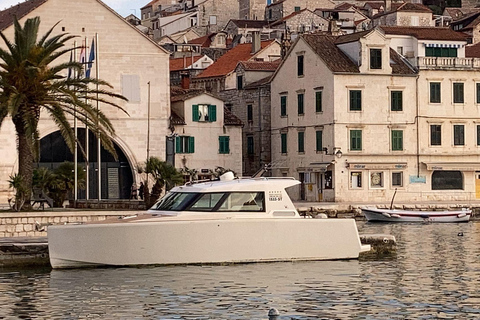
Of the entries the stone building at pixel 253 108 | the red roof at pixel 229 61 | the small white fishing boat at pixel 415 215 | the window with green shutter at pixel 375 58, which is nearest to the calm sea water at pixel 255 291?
the small white fishing boat at pixel 415 215

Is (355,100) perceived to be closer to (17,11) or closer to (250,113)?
(250,113)

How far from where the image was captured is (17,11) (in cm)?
6656

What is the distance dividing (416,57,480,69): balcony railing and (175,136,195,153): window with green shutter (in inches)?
523

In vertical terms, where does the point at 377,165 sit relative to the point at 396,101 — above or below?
below

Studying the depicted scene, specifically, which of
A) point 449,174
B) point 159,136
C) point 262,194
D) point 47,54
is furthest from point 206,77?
point 262,194

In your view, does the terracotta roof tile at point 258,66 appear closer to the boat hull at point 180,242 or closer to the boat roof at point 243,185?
the boat roof at point 243,185

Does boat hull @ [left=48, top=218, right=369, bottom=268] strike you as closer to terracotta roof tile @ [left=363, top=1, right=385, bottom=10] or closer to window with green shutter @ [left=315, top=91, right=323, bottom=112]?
window with green shutter @ [left=315, top=91, right=323, bottom=112]

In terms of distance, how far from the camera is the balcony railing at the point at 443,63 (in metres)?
67.1

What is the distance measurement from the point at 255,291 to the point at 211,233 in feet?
13.5

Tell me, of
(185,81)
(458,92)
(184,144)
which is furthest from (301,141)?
(185,81)

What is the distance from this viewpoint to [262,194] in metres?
32.6

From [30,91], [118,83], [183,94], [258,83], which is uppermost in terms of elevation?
[258,83]

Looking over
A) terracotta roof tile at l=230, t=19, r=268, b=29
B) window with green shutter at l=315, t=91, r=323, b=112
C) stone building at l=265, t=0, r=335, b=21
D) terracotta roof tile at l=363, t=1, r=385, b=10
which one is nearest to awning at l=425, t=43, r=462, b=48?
window with green shutter at l=315, t=91, r=323, b=112

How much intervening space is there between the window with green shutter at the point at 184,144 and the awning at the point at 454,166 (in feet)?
42.8
